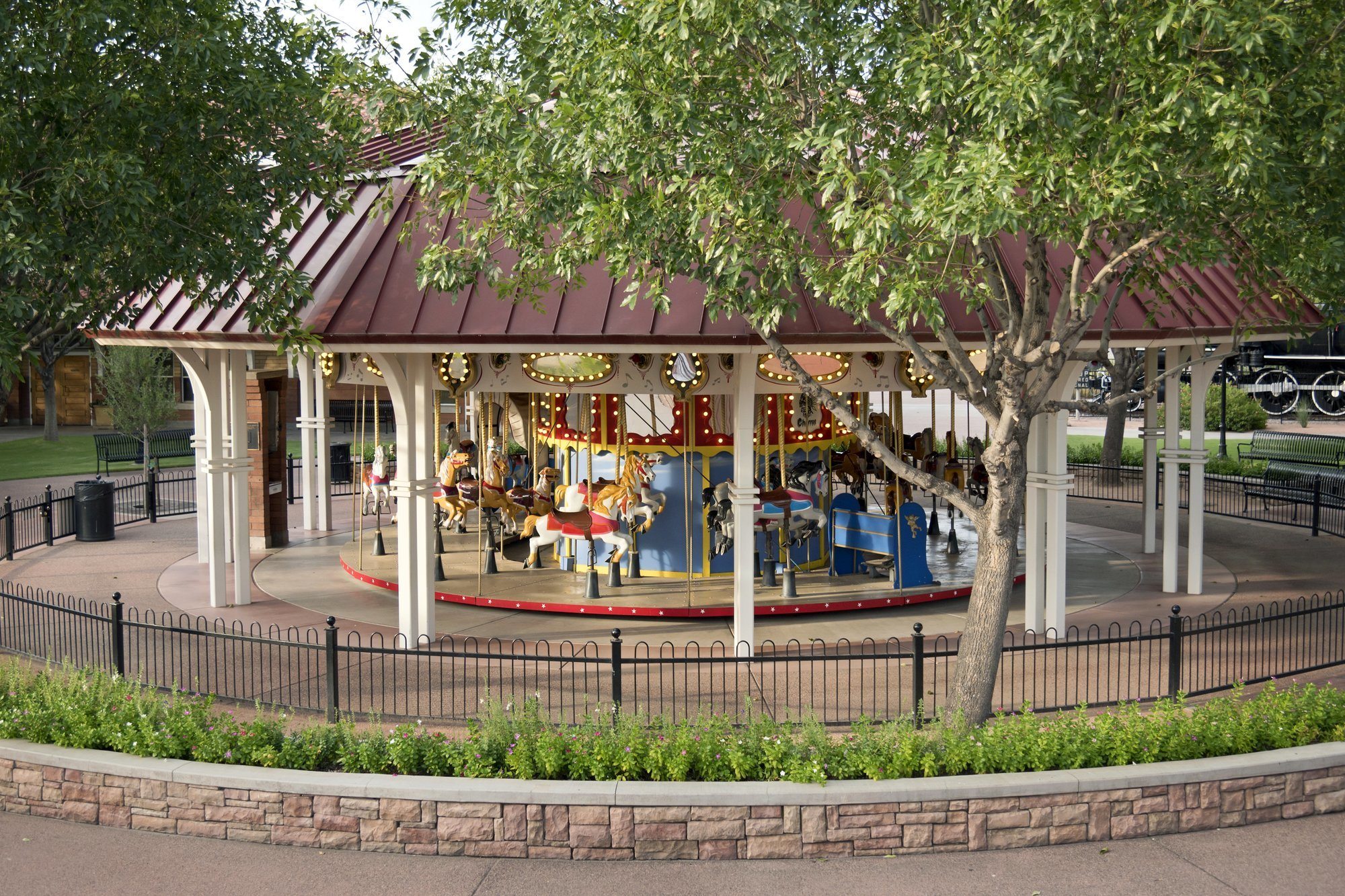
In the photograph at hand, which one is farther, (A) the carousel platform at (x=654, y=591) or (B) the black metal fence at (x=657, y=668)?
(A) the carousel platform at (x=654, y=591)

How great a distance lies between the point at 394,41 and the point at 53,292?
4.28 m

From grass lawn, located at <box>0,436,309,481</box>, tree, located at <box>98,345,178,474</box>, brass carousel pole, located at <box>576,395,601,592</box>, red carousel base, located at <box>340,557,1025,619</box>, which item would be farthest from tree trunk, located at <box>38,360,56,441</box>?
red carousel base, located at <box>340,557,1025,619</box>

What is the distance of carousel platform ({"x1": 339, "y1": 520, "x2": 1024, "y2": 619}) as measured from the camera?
16312 millimetres

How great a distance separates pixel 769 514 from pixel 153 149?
8242 millimetres

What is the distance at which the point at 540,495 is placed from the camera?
1872 cm

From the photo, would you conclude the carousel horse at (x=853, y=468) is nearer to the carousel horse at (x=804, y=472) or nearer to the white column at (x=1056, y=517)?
the carousel horse at (x=804, y=472)

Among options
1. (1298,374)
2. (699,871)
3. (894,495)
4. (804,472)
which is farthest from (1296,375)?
(699,871)

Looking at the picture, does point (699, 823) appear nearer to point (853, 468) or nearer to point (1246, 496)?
point (853, 468)

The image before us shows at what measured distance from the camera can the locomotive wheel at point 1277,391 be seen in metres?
47.1

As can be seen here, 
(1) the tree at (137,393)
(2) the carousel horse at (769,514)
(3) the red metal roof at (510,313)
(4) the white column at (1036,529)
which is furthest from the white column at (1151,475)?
(1) the tree at (137,393)

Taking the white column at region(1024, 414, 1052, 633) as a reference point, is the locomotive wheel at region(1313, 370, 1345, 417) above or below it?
above

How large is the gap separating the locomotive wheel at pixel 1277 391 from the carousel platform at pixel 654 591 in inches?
1280

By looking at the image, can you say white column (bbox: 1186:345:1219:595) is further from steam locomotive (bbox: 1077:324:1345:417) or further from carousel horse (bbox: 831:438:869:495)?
steam locomotive (bbox: 1077:324:1345:417)

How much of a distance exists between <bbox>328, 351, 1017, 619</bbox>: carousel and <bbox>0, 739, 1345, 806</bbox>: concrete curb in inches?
217
